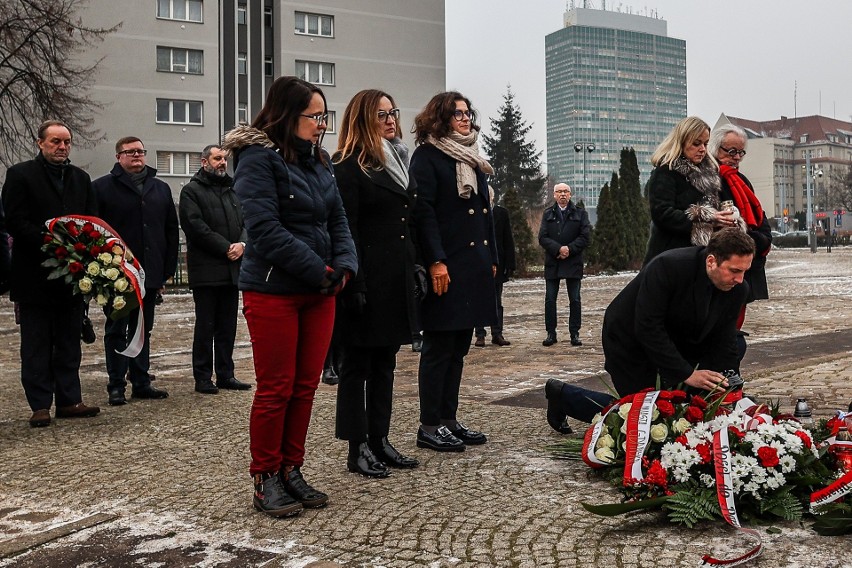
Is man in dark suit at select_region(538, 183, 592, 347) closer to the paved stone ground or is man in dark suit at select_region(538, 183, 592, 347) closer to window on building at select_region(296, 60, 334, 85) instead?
the paved stone ground

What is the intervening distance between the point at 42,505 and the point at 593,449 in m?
2.88

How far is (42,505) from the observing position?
4.86 metres

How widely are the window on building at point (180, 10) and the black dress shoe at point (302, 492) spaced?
134ft

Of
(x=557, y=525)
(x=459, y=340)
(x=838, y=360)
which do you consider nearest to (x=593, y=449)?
(x=557, y=525)

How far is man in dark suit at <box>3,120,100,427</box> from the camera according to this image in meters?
7.00

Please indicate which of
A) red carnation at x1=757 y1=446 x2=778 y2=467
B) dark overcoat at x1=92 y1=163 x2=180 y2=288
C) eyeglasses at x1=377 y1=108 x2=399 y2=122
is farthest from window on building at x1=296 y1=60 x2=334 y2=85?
red carnation at x1=757 y1=446 x2=778 y2=467

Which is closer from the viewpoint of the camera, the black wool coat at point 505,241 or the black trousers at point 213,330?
the black trousers at point 213,330

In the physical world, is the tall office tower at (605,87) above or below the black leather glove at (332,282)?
above

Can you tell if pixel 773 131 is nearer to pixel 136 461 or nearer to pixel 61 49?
pixel 61 49

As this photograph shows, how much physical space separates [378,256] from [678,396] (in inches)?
71.3

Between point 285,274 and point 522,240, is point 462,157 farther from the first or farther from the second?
point 522,240

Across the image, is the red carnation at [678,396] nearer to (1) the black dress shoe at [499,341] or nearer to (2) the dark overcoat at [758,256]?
(2) the dark overcoat at [758,256]

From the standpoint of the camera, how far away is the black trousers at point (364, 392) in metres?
5.29

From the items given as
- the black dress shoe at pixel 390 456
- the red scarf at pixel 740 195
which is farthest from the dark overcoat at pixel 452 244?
the red scarf at pixel 740 195
